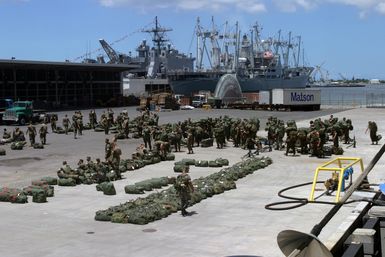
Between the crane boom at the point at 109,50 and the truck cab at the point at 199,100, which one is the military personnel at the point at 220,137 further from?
the crane boom at the point at 109,50

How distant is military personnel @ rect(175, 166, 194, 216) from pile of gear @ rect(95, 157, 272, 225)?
489mm

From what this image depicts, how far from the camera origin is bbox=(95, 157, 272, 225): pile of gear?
54.9 ft

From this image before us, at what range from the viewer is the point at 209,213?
699 inches

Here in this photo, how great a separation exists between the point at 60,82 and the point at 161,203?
2815 inches

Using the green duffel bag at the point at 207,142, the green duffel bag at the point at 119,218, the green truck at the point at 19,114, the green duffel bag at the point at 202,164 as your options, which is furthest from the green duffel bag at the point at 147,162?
the green truck at the point at 19,114

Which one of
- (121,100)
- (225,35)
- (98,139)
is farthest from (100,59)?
(98,139)

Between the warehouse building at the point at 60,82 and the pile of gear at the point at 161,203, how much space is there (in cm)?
5335

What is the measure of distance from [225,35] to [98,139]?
128m

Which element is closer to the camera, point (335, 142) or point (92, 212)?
point (92, 212)

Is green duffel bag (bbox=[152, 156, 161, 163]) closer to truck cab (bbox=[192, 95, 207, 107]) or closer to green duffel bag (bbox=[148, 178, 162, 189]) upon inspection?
green duffel bag (bbox=[148, 178, 162, 189])

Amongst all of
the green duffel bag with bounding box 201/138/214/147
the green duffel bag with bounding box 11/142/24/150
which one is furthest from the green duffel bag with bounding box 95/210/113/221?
the green duffel bag with bounding box 11/142/24/150

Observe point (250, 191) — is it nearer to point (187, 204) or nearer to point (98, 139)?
point (187, 204)

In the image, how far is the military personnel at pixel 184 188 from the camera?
1714 centimetres

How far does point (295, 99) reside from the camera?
80.1m
